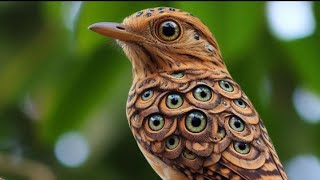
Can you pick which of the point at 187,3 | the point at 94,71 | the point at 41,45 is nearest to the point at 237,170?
the point at 187,3

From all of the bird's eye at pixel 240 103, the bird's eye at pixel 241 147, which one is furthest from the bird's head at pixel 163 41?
the bird's eye at pixel 241 147

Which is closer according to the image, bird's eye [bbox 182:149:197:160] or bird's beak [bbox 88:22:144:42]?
bird's eye [bbox 182:149:197:160]

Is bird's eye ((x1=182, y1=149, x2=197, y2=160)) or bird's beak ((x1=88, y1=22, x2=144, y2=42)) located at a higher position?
bird's beak ((x1=88, y1=22, x2=144, y2=42))

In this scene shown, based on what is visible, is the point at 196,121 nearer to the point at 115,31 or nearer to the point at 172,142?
the point at 172,142

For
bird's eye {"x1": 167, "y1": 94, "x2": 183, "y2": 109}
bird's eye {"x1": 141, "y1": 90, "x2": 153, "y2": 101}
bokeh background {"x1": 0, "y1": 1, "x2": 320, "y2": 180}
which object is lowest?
bokeh background {"x1": 0, "y1": 1, "x2": 320, "y2": 180}

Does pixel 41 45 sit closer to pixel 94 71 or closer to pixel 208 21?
pixel 94 71

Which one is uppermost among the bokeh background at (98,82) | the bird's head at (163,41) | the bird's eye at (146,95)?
the bird's head at (163,41)

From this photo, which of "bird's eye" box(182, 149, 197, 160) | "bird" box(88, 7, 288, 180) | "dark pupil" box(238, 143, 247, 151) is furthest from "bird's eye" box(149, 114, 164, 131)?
"dark pupil" box(238, 143, 247, 151)

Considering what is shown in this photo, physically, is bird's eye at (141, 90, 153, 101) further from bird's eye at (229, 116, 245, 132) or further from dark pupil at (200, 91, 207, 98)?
bird's eye at (229, 116, 245, 132)

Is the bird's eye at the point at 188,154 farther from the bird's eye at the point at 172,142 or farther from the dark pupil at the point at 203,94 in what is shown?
the dark pupil at the point at 203,94
